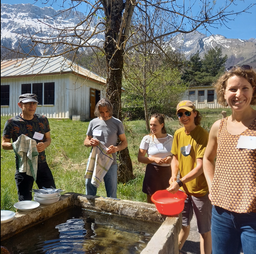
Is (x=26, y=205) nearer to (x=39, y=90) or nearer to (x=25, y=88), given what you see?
(x=39, y=90)

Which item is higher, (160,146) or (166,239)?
(160,146)

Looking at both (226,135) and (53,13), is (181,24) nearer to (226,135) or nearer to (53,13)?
(53,13)

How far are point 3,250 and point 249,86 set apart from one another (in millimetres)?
1999

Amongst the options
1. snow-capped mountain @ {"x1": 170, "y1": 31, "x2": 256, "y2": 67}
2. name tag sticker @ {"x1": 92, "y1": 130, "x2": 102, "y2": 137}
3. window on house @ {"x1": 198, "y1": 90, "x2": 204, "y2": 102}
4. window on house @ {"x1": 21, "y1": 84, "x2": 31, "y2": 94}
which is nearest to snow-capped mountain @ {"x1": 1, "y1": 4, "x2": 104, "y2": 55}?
name tag sticker @ {"x1": 92, "y1": 130, "x2": 102, "y2": 137}

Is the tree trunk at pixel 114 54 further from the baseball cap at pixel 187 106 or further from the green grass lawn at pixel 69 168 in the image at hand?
the baseball cap at pixel 187 106

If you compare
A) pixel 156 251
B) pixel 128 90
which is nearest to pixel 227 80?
pixel 156 251

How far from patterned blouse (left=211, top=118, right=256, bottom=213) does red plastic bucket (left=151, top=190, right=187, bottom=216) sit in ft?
2.57

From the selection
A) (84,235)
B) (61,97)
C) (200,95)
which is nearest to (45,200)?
(84,235)

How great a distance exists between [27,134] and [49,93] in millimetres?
12639

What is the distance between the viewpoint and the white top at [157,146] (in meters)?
3.21

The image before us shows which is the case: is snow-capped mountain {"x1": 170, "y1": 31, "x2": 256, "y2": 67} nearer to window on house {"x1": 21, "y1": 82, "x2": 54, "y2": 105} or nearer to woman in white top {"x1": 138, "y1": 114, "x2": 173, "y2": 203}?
woman in white top {"x1": 138, "y1": 114, "x2": 173, "y2": 203}

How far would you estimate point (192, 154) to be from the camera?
2488mm

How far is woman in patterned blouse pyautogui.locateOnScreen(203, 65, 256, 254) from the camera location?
148 cm

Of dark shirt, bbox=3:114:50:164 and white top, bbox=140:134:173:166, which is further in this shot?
white top, bbox=140:134:173:166
